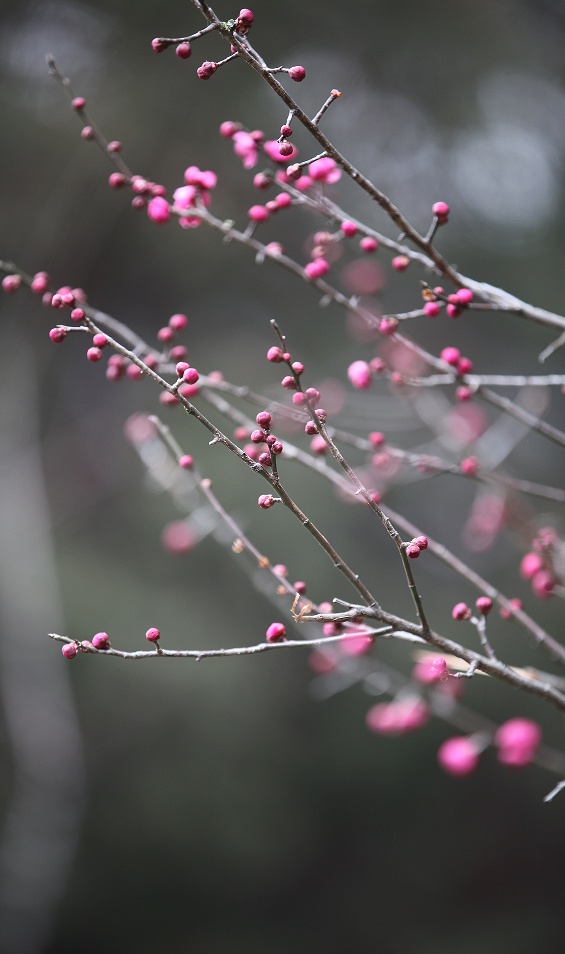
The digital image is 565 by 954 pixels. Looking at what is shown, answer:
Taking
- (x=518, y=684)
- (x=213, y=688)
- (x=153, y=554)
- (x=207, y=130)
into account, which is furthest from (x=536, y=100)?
(x=518, y=684)

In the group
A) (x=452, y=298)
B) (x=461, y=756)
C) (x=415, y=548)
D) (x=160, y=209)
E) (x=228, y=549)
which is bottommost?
(x=461, y=756)

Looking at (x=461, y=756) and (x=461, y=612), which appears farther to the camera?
(x=461, y=756)

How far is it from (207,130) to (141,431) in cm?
146

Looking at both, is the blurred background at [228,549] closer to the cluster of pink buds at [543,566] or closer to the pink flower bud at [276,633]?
the cluster of pink buds at [543,566]

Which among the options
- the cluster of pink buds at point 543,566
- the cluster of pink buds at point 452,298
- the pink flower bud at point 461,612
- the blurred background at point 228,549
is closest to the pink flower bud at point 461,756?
the cluster of pink buds at point 543,566

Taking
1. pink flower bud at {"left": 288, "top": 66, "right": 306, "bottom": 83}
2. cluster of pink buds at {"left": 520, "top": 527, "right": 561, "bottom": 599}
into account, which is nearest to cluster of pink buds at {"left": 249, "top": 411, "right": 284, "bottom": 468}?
pink flower bud at {"left": 288, "top": 66, "right": 306, "bottom": 83}

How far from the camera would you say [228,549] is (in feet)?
6.57

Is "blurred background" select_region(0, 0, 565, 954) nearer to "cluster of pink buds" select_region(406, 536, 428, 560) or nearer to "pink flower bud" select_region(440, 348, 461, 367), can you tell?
"pink flower bud" select_region(440, 348, 461, 367)

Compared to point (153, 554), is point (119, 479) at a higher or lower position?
higher

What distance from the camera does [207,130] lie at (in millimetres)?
2113

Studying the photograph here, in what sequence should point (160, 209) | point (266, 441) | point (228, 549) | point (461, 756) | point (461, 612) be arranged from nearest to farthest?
point (266, 441) → point (461, 612) → point (160, 209) → point (461, 756) → point (228, 549)

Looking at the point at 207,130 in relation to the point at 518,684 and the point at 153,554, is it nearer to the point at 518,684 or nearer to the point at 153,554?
the point at 153,554

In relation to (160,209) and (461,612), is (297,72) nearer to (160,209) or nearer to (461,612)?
(160,209)

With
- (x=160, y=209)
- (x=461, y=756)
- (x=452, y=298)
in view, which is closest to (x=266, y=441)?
(x=452, y=298)
